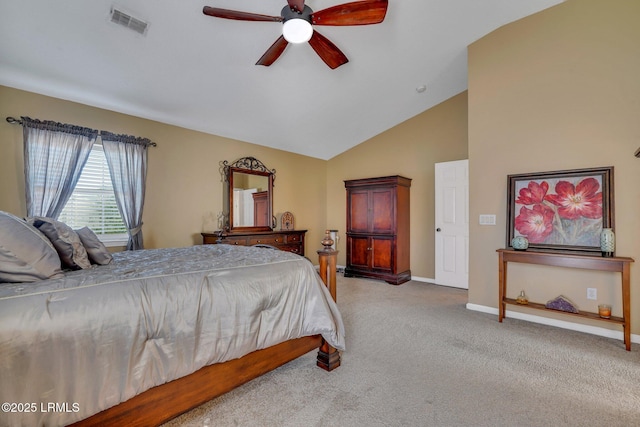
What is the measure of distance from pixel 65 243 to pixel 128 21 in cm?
208

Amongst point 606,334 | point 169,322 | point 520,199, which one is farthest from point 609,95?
point 169,322

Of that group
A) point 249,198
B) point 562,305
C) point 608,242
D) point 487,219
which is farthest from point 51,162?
point 608,242

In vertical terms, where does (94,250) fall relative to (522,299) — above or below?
above

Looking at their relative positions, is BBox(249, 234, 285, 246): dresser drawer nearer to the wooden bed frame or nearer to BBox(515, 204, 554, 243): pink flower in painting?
the wooden bed frame

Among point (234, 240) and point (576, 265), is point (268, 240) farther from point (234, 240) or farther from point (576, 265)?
point (576, 265)

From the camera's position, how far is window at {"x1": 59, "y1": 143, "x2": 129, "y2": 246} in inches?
132

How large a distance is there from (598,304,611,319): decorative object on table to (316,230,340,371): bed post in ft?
8.55

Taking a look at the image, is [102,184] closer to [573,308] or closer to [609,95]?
[573,308]

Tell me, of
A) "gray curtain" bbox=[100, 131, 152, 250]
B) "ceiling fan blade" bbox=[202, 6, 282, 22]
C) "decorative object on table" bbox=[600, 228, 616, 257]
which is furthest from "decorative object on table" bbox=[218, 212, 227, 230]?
"decorative object on table" bbox=[600, 228, 616, 257]

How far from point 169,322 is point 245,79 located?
3067 mm

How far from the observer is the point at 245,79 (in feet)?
11.4

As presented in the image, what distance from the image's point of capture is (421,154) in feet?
17.0

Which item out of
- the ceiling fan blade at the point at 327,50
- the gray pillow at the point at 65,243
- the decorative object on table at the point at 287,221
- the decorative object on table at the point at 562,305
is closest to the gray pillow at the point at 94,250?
the gray pillow at the point at 65,243

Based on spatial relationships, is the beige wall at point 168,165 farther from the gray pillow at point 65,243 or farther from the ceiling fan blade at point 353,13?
the ceiling fan blade at point 353,13
